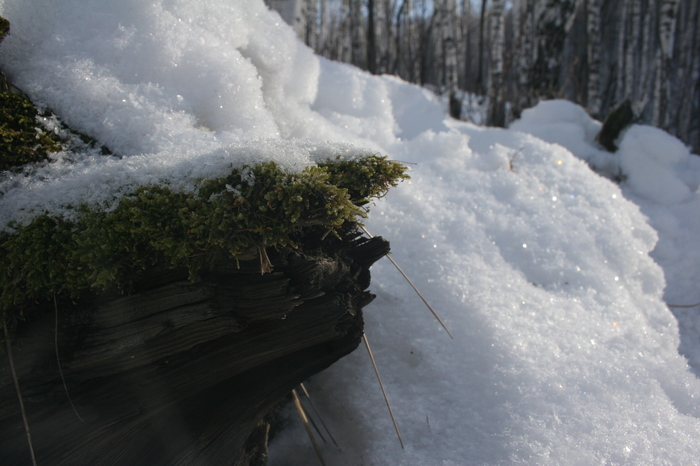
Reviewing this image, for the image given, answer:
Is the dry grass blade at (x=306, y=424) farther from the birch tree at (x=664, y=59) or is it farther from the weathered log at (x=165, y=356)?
the birch tree at (x=664, y=59)

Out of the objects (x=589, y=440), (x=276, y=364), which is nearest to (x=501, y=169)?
(x=589, y=440)

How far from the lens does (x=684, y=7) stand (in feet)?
34.8

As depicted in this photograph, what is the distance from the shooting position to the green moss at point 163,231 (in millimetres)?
1160

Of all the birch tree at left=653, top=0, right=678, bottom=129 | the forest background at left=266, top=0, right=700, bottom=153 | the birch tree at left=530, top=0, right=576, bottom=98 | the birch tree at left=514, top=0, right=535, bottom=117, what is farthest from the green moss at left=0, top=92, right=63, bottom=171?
the birch tree at left=653, top=0, right=678, bottom=129

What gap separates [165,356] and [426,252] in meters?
1.45

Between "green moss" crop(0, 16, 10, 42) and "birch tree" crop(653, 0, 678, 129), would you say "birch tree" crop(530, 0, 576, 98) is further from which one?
"green moss" crop(0, 16, 10, 42)

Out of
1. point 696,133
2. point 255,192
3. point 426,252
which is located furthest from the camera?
point 696,133

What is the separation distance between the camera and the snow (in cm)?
155

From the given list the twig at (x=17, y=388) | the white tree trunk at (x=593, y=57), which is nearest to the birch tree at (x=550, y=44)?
the white tree trunk at (x=593, y=57)

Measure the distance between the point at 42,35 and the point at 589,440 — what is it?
274cm

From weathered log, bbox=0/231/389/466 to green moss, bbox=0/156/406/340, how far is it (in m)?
0.08

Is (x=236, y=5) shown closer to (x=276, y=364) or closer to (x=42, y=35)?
(x=42, y=35)

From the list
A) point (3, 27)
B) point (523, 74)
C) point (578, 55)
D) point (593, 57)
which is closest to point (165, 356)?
point (3, 27)

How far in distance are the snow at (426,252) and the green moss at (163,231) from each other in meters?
0.08
